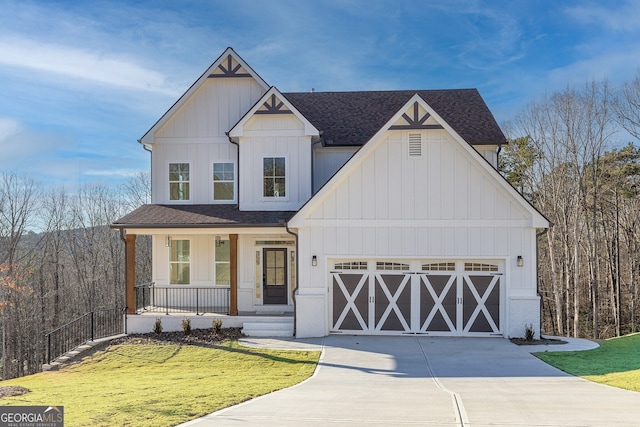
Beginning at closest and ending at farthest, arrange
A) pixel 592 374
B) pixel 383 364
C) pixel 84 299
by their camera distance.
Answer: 1. pixel 592 374
2. pixel 383 364
3. pixel 84 299

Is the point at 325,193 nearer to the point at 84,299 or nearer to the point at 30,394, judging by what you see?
the point at 30,394

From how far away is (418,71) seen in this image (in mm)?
25000

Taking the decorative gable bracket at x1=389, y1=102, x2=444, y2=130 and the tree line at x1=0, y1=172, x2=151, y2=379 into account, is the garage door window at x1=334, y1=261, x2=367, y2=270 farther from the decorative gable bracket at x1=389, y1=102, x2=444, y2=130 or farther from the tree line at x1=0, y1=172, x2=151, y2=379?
the tree line at x1=0, y1=172, x2=151, y2=379

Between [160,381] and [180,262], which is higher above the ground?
[180,262]

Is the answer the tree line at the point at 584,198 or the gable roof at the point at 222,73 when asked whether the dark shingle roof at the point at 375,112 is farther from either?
the tree line at the point at 584,198

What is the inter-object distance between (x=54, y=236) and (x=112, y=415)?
106 feet

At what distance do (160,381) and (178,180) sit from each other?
982 cm

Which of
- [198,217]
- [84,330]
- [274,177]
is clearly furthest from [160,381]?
[84,330]

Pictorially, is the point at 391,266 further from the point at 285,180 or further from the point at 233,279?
the point at 233,279

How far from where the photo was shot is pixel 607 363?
36.9 feet

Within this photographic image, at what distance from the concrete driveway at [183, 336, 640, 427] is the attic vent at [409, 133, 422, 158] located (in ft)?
19.6

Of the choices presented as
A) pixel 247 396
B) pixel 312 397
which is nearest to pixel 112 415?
pixel 247 396

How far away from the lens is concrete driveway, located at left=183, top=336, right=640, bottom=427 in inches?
267

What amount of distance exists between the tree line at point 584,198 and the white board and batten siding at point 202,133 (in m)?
18.0
